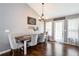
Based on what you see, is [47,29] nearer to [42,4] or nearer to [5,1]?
[42,4]

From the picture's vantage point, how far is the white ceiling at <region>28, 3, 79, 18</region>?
72.9 inches

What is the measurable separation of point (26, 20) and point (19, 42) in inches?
22.4

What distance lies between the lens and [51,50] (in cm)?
200

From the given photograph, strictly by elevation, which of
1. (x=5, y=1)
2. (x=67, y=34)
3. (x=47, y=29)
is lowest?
(x=67, y=34)

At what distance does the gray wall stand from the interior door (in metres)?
0.40

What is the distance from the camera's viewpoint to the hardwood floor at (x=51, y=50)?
6.27 feet

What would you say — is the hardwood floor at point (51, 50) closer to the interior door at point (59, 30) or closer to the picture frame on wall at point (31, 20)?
the interior door at point (59, 30)

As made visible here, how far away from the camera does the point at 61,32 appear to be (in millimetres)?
1984

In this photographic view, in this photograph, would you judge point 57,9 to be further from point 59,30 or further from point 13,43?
point 13,43

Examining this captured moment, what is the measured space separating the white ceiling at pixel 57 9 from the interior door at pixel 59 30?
0.63ft

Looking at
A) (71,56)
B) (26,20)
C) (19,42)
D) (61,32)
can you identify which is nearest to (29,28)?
(26,20)

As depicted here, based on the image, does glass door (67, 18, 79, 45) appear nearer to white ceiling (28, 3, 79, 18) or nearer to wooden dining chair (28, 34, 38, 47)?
white ceiling (28, 3, 79, 18)

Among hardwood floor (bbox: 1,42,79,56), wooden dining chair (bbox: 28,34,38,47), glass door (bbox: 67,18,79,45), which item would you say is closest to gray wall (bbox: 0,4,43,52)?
wooden dining chair (bbox: 28,34,38,47)

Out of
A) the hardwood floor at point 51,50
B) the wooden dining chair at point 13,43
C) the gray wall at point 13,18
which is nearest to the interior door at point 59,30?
the hardwood floor at point 51,50
